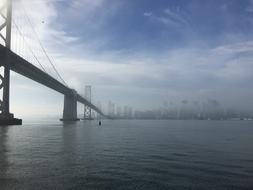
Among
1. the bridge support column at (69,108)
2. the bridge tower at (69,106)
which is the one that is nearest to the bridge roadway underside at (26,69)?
the bridge tower at (69,106)

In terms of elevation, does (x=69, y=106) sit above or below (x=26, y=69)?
A: below

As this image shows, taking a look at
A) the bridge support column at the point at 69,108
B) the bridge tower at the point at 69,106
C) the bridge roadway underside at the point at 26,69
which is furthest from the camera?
the bridge support column at the point at 69,108

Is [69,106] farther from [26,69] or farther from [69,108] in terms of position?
[26,69]

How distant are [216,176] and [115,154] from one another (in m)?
11.3

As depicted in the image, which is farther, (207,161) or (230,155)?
(230,155)

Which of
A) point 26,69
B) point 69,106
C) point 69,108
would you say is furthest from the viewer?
point 69,108

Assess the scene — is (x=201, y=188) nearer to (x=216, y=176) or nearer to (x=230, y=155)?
(x=216, y=176)

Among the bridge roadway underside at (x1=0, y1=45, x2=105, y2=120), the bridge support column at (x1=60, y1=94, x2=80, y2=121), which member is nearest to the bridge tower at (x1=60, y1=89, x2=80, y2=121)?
the bridge support column at (x1=60, y1=94, x2=80, y2=121)

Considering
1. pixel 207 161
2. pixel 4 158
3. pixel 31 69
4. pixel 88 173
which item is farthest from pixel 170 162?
pixel 31 69

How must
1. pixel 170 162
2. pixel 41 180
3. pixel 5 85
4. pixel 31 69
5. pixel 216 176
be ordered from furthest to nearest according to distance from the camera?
pixel 31 69 → pixel 5 85 → pixel 170 162 → pixel 216 176 → pixel 41 180

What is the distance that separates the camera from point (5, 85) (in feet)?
A: 213

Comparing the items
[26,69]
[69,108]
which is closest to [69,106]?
[69,108]

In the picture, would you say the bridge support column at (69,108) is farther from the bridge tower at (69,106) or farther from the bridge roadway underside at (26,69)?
the bridge roadway underside at (26,69)

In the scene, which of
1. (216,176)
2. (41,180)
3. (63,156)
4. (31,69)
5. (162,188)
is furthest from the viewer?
(31,69)
